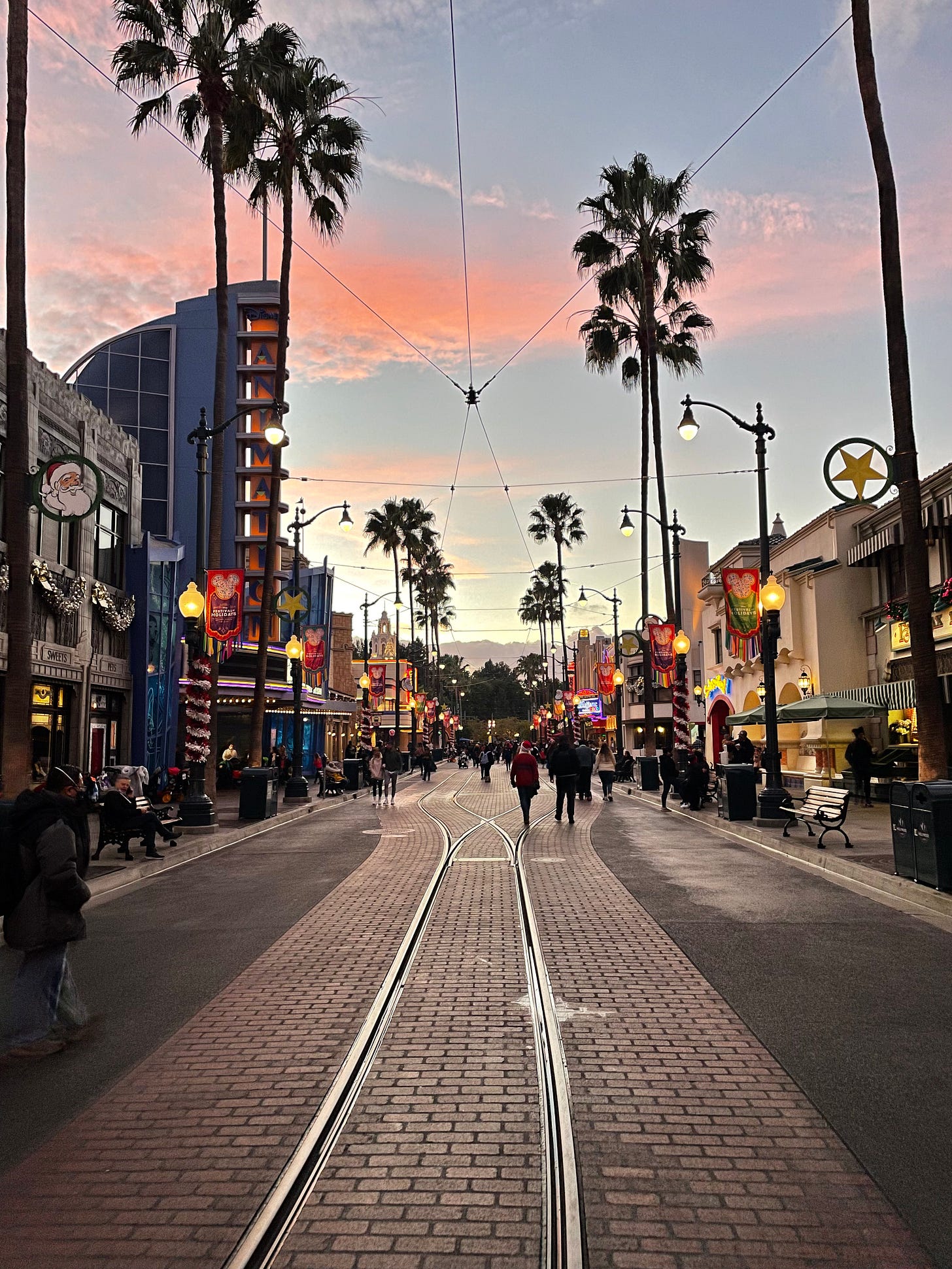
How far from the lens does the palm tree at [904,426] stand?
49.3 feet

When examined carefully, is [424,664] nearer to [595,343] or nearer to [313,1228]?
[595,343]

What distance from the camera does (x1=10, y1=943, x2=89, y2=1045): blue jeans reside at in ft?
20.8

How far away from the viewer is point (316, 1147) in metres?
4.75

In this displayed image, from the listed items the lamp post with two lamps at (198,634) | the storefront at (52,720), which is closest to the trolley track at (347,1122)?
the lamp post with two lamps at (198,634)

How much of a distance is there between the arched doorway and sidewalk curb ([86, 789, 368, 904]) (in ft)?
76.1

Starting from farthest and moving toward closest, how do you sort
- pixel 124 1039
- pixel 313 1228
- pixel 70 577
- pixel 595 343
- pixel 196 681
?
pixel 595 343 → pixel 70 577 → pixel 196 681 → pixel 124 1039 → pixel 313 1228

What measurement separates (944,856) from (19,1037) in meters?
9.64

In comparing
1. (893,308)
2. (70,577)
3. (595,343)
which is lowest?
(70,577)

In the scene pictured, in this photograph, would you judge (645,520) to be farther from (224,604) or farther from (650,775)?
(224,604)

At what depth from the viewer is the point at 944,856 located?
11352 millimetres

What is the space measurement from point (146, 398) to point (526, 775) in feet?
132

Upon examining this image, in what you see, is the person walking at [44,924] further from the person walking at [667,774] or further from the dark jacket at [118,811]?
the person walking at [667,774]

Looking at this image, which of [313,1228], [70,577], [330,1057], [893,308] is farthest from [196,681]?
[313,1228]

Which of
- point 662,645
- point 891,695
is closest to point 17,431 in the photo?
point 891,695
